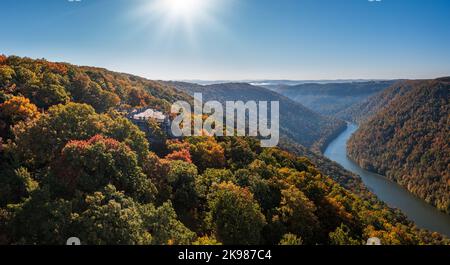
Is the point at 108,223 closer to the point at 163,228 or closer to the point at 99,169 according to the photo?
the point at 163,228

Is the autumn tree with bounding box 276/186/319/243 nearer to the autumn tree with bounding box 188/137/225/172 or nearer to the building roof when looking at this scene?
the autumn tree with bounding box 188/137/225/172

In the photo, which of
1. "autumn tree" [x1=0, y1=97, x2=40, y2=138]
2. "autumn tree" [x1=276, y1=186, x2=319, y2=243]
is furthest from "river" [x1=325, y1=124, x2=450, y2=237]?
"autumn tree" [x1=0, y1=97, x2=40, y2=138]

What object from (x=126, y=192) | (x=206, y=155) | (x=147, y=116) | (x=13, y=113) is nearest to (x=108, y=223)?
(x=126, y=192)

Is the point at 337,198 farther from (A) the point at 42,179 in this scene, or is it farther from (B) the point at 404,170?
(B) the point at 404,170

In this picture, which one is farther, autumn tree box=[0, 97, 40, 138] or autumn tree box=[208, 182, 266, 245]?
autumn tree box=[0, 97, 40, 138]

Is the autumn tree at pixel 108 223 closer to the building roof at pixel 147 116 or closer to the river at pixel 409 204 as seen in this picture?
the building roof at pixel 147 116

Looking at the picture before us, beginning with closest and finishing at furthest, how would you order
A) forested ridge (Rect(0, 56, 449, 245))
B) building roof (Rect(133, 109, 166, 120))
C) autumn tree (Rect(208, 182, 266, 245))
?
forested ridge (Rect(0, 56, 449, 245))
autumn tree (Rect(208, 182, 266, 245))
building roof (Rect(133, 109, 166, 120))

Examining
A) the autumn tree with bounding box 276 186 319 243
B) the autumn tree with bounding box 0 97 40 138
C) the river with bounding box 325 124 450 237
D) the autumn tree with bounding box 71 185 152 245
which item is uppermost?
the autumn tree with bounding box 0 97 40 138
